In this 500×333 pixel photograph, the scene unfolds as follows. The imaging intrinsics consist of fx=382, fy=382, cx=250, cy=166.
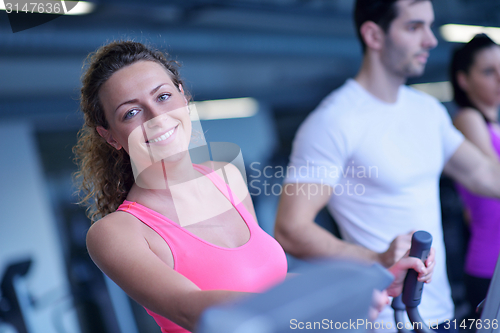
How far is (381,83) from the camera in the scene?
1.60 m

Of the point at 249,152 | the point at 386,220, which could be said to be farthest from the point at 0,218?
the point at 386,220

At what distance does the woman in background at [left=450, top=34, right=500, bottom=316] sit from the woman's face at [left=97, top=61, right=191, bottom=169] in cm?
171

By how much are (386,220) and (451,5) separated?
3.81 metres

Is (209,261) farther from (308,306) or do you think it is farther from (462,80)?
(462,80)

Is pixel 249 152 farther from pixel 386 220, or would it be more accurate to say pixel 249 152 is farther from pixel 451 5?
pixel 451 5

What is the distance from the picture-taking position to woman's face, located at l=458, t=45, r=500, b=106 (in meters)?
2.15

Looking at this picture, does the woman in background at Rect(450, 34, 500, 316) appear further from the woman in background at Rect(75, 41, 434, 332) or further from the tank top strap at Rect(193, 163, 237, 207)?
the tank top strap at Rect(193, 163, 237, 207)

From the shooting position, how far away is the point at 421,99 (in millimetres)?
1706

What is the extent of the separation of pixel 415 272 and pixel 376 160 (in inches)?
22.7

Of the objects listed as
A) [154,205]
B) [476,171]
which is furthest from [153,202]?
[476,171]

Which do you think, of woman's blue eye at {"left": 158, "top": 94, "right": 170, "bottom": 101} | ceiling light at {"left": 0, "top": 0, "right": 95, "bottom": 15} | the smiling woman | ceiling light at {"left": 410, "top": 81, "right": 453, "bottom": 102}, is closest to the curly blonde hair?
the smiling woman

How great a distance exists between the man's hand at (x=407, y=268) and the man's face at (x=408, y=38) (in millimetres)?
882

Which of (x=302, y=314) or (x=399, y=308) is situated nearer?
(x=302, y=314)

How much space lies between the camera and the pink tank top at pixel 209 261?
90 cm
